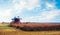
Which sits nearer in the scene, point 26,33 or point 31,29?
point 26,33

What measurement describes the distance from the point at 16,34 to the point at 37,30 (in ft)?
8.37

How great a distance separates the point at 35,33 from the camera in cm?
1542

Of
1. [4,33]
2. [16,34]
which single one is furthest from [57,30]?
[4,33]

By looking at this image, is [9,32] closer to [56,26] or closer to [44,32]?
[44,32]

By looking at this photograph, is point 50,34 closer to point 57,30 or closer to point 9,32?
point 57,30

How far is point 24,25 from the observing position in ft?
55.1

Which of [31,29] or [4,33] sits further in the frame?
[31,29]

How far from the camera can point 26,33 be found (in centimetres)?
1523

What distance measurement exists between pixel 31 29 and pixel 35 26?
0.54 m

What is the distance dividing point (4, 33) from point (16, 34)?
4.04 ft

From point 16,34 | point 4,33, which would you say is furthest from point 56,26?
point 4,33

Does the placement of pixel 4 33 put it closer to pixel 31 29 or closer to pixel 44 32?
pixel 31 29

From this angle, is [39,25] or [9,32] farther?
[39,25]

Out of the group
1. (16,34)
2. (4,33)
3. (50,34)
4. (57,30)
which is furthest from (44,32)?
(4,33)
